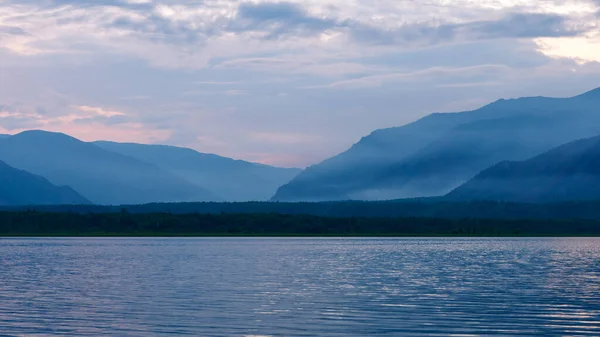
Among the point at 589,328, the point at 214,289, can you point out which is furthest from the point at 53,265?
the point at 589,328

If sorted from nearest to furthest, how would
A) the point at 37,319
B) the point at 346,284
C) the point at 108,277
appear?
1. the point at 37,319
2. the point at 346,284
3. the point at 108,277

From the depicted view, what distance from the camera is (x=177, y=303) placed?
50.2m

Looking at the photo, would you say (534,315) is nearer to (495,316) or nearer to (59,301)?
(495,316)

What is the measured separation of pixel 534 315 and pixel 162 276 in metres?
32.3

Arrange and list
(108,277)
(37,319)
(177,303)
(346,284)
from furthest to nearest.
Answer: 1. (108,277)
2. (346,284)
3. (177,303)
4. (37,319)

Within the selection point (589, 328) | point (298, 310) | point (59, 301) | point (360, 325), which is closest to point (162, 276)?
point (59, 301)

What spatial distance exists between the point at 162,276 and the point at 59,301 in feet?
59.1

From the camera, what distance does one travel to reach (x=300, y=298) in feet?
173

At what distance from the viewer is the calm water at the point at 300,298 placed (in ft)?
135

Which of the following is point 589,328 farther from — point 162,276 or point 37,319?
point 162,276

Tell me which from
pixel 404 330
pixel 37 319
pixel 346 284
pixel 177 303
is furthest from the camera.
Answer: pixel 346 284

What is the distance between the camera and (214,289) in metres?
58.0

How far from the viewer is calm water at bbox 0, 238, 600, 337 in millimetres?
41281

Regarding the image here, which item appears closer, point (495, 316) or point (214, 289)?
point (495, 316)
